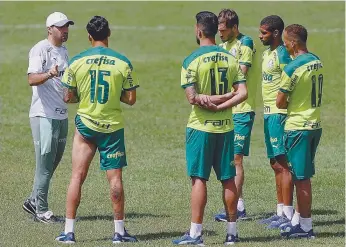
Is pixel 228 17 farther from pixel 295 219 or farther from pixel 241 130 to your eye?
pixel 295 219

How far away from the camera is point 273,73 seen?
1186cm

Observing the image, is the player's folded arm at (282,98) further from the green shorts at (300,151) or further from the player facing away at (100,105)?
the player facing away at (100,105)

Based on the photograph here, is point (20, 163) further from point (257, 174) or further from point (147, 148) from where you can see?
point (257, 174)

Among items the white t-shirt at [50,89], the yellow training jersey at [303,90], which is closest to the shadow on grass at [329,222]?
the yellow training jersey at [303,90]

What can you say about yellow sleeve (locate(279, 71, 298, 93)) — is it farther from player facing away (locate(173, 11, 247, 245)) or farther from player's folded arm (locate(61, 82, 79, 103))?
player's folded arm (locate(61, 82, 79, 103))

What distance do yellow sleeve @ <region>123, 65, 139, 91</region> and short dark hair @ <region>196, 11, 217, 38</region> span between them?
88cm

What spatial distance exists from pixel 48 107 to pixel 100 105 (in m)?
1.68

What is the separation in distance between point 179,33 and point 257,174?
52.5 ft

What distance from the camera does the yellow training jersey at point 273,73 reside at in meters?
11.8

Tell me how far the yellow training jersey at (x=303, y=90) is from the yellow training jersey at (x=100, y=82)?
1714mm

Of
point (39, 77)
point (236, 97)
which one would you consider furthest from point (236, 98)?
point (39, 77)

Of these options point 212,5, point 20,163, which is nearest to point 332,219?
point 20,163

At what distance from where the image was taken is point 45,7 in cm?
3519

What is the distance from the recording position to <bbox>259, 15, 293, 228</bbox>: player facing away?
11.8m
